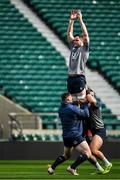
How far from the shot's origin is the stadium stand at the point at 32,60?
2755 centimetres

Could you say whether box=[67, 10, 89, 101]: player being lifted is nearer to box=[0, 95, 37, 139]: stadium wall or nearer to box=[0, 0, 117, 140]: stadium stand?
box=[0, 95, 37, 139]: stadium wall

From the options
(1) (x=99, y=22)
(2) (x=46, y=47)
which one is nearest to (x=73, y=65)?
(2) (x=46, y=47)

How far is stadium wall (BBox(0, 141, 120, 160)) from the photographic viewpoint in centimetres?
2088

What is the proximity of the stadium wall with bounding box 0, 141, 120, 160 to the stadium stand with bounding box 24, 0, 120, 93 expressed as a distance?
836 centimetres

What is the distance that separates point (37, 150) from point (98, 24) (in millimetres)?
12042

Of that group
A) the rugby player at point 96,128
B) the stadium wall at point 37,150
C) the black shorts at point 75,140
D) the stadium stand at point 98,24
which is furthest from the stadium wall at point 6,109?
the black shorts at point 75,140

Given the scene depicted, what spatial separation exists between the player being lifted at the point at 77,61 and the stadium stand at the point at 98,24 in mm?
14973

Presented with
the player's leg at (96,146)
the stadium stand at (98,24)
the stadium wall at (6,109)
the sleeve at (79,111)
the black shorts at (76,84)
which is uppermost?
the black shorts at (76,84)

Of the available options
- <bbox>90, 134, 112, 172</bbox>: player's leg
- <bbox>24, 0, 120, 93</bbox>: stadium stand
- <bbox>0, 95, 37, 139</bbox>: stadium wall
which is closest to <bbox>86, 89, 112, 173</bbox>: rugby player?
<bbox>90, 134, 112, 172</bbox>: player's leg

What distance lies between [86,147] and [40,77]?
15632mm

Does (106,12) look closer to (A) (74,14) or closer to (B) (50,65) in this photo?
(B) (50,65)

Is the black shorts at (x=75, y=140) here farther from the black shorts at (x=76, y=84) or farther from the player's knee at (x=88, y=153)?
the black shorts at (x=76, y=84)

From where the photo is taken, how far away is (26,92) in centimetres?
2775

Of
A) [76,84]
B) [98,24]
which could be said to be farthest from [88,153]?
[98,24]
